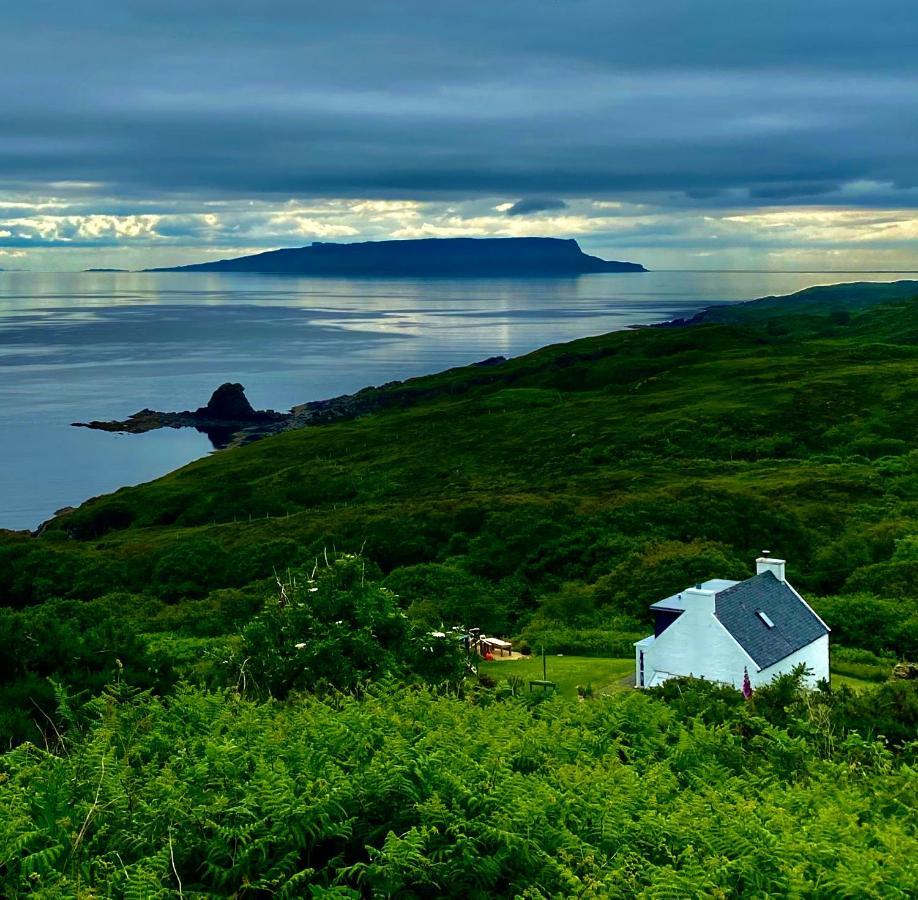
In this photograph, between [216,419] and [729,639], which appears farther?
[216,419]

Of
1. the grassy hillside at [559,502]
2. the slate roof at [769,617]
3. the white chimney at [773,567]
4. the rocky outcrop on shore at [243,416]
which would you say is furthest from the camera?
the rocky outcrop on shore at [243,416]

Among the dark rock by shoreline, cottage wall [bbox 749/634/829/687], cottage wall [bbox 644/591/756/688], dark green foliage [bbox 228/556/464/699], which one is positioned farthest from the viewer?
the dark rock by shoreline

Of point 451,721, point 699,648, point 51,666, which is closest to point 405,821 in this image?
point 451,721

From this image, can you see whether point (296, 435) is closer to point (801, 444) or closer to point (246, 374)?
point (801, 444)

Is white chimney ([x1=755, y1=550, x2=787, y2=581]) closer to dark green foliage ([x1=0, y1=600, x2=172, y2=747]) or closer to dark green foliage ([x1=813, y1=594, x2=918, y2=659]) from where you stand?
dark green foliage ([x1=813, y1=594, x2=918, y2=659])

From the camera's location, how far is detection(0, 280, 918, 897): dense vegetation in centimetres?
996

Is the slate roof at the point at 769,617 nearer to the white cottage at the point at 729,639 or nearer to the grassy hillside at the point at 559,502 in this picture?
the white cottage at the point at 729,639

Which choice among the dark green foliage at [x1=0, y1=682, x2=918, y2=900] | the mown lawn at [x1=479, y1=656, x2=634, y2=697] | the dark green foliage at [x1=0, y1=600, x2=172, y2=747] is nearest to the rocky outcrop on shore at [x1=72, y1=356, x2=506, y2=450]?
the mown lawn at [x1=479, y1=656, x2=634, y2=697]

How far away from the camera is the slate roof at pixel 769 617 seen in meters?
29.3

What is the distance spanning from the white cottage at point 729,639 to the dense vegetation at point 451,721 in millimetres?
3837

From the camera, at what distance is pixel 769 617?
1221 inches

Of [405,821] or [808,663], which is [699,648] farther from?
[405,821]

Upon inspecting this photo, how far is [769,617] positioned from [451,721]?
60.9ft

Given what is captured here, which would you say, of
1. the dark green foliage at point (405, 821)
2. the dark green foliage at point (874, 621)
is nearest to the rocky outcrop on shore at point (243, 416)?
the dark green foliage at point (874, 621)
